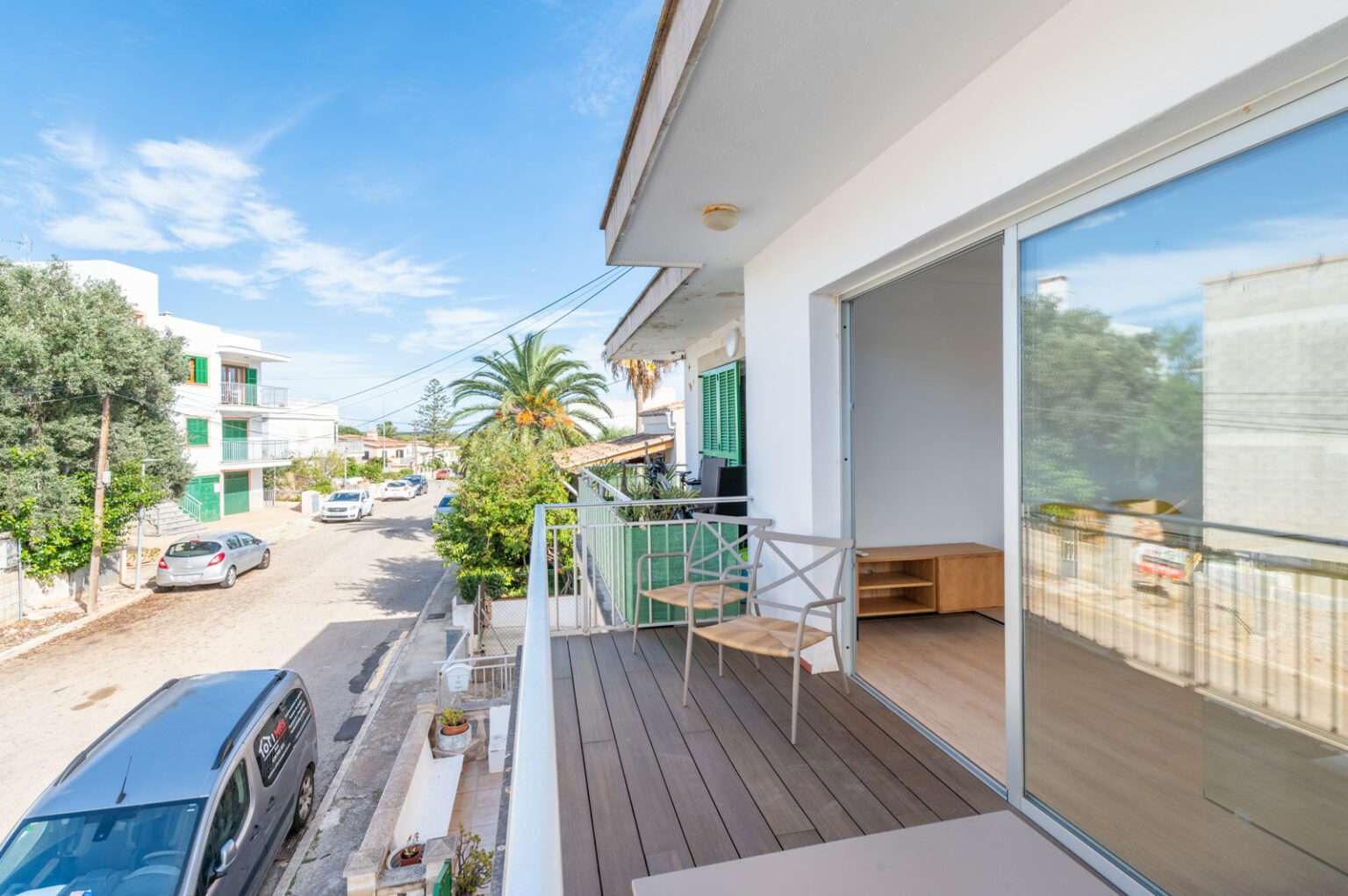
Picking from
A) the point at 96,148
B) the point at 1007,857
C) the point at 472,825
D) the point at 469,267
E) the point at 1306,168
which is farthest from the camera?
the point at 469,267

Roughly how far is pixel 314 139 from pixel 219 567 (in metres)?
35.8

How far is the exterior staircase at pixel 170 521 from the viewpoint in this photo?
69.2 ft

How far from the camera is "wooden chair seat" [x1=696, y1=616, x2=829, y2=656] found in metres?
2.76

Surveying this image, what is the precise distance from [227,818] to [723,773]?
518cm

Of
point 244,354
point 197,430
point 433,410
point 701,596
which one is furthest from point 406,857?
point 433,410

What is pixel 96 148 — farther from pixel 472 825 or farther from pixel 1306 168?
pixel 1306 168

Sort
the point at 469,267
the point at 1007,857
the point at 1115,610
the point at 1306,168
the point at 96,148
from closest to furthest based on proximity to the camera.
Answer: the point at 1007,857
the point at 1306,168
the point at 1115,610
the point at 96,148
the point at 469,267

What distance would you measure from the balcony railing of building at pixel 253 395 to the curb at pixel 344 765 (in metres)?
19.8

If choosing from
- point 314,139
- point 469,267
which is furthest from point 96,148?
point 469,267

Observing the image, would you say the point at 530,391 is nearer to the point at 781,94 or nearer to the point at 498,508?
the point at 498,508

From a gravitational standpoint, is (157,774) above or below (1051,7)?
below

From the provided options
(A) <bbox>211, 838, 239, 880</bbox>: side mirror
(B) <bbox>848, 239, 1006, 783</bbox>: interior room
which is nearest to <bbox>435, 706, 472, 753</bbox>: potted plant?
(A) <bbox>211, 838, 239, 880</bbox>: side mirror

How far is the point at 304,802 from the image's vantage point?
6930 millimetres

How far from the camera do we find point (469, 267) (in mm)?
56094
